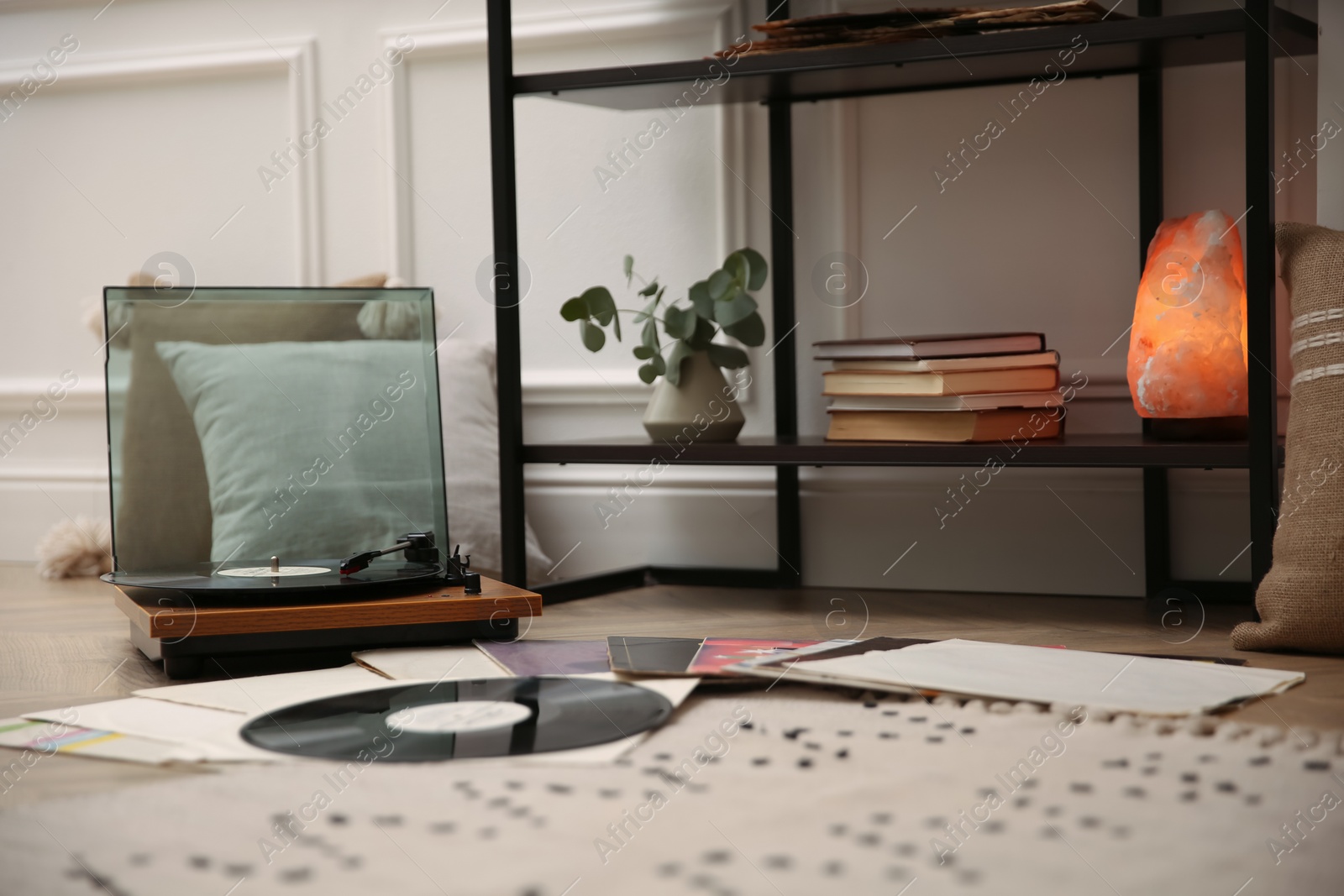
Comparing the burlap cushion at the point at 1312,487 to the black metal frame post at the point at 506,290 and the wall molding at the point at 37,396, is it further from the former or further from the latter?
the wall molding at the point at 37,396

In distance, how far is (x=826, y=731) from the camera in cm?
90

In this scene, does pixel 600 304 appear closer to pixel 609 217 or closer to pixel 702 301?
pixel 702 301

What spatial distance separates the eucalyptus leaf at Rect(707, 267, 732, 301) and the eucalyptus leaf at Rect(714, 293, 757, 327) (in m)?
0.02

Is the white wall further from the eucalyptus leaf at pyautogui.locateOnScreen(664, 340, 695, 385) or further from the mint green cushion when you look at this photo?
the mint green cushion

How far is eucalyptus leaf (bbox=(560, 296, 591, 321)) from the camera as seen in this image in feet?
5.43

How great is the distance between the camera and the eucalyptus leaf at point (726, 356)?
5.43 ft

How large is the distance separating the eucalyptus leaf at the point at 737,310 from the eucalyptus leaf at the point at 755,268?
25 mm

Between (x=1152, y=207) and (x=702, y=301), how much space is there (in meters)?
0.59

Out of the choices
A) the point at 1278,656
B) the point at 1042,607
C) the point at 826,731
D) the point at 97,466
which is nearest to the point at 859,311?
the point at 1042,607

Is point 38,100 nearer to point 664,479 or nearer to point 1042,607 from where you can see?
point 664,479

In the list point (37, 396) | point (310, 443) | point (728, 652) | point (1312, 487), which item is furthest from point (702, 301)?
point (37, 396)

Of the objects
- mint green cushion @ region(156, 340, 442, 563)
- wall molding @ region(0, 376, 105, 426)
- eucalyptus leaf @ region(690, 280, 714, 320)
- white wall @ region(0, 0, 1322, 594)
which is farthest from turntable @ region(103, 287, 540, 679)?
wall molding @ region(0, 376, 105, 426)

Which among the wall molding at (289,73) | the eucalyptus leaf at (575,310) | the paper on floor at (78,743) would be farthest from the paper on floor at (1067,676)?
the wall molding at (289,73)

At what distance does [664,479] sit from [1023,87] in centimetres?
75
